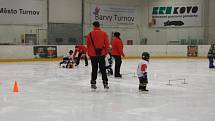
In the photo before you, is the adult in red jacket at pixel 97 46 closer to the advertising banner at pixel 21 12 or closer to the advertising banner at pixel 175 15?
the advertising banner at pixel 21 12

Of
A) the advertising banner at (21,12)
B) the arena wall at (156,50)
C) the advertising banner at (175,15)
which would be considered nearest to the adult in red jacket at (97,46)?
the arena wall at (156,50)

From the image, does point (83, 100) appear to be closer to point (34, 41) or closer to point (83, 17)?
point (34, 41)

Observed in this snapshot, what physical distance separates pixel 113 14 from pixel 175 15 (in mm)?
4743

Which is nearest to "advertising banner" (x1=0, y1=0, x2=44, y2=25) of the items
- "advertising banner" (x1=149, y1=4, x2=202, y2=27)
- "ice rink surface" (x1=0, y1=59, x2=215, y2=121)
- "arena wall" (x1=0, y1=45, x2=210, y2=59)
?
"arena wall" (x1=0, y1=45, x2=210, y2=59)

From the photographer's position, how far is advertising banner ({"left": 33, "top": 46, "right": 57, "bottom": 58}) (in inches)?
789

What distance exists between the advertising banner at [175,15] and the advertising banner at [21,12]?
9276 mm

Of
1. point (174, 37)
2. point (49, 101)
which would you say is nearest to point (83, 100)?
point (49, 101)

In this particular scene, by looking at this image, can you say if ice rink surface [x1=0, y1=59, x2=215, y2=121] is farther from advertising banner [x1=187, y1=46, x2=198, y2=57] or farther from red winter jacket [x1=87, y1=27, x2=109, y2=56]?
advertising banner [x1=187, y1=46, x2=198, y2=57]

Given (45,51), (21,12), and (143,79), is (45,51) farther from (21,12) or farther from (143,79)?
(143,79)

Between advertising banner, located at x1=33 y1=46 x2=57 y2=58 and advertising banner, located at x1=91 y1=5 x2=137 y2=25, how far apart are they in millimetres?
7772

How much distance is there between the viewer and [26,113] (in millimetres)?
5590

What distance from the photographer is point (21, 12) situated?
24203 millimetres

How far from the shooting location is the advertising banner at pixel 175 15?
29.0 m

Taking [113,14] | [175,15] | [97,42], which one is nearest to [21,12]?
[113,14]
